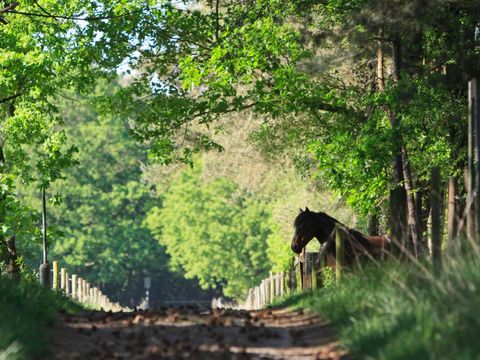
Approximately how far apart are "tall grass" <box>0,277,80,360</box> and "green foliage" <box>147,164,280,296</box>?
238 ft

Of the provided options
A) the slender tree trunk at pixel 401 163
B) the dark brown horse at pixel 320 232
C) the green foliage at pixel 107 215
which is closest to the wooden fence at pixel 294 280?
the dark brown horse at pixel 320 232

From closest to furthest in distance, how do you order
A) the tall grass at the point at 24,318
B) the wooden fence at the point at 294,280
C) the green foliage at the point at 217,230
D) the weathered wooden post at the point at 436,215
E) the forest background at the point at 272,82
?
the tall grass at the point at 24,318 < the weathered wooden post at the point at 436,215 < the wooden fence at the point at 294,280 < the forest background at the point at 272,82 < the green foliage at the point at 217,230

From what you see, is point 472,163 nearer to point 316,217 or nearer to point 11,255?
point 316,217

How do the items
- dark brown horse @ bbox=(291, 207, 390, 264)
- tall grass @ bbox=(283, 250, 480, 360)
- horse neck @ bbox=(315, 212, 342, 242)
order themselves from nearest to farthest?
tall grass @ bbox=(283, 250, 480, 360)
dark brown horse @ bbox=(291, 207, 390, 264)
horse neck @ bbox=(315, 212, 342, 242)

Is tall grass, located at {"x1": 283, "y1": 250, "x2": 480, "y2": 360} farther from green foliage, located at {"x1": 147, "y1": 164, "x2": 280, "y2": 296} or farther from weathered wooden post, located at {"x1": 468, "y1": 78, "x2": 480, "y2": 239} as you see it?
green foliage, located at {"x1": 147, "y1": 164, "x2": 280, "y2": 296}

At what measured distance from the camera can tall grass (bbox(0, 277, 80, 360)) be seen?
38.7ft

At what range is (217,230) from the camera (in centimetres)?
9538

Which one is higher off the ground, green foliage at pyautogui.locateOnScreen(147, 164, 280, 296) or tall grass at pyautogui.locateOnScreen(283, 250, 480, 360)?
green foliage at pyautogui.locateOnScreen(147, 164, 280, 296)

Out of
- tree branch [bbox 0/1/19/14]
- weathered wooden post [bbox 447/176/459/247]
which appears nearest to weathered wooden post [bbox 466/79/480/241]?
weathered wooden post [bbox 447/176/459/247]

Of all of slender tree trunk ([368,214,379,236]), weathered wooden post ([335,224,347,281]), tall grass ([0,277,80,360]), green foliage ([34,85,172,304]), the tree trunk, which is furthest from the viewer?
green foliage ([34,85,172,304])

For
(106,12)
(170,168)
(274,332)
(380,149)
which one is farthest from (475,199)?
(170,168)

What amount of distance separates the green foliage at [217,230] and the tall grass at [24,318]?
72439 mm

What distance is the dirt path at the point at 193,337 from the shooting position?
1295cm

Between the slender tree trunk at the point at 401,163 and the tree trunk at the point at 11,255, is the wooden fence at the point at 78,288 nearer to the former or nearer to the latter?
the tree trunk at the point at 11,255
